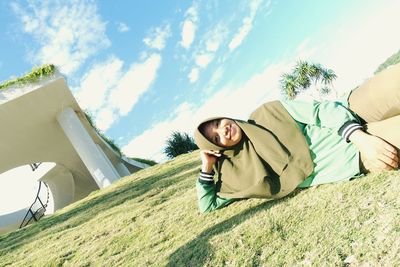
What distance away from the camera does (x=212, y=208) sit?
15.3 feet

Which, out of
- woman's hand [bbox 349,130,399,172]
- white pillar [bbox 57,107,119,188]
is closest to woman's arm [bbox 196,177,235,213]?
woman's hand [bbox 349,130,399,172]

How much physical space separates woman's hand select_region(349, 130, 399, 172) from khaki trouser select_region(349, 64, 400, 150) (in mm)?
100

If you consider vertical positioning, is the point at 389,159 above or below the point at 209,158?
below

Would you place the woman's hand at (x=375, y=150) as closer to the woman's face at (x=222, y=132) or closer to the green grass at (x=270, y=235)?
the green grass at (x=270, y=235)

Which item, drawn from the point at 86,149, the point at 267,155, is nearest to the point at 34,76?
the point at 86,149

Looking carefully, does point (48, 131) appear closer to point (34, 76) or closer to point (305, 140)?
point (34, 76)

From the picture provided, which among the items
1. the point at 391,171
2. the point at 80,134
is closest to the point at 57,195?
the point at 80,134

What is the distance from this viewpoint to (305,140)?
3623 mm

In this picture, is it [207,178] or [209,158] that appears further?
[207,178]

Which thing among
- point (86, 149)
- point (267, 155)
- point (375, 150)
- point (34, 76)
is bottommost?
point (375, 150)

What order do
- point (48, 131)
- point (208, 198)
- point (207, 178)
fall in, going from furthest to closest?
point (48, 131) < point (208, 198) < point (207, 178)

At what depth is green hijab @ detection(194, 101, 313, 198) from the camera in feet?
11.9

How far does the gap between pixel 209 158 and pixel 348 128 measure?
1331mm

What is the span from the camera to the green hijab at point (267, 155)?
361 cm
